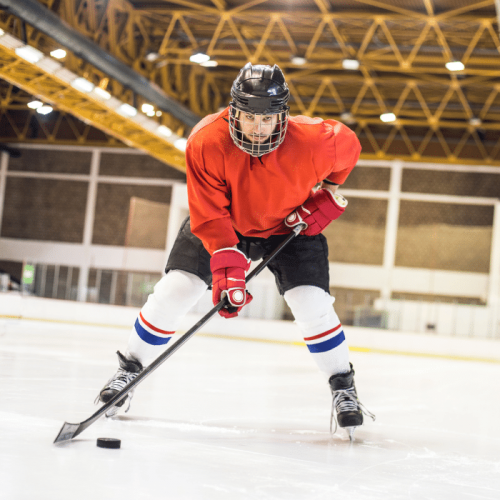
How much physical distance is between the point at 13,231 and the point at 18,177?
1504 millimetres

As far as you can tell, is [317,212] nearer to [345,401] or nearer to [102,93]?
[345,401]

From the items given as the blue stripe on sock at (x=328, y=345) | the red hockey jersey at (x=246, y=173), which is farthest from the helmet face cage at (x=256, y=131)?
the blue stripe on sock at (x=328, y=345)

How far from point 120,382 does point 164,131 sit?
10.1 m

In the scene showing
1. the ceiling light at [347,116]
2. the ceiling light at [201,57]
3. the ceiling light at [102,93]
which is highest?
the ceiling light at [347,116]

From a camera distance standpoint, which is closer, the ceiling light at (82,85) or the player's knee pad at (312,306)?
the player's knee pad at (312,306)

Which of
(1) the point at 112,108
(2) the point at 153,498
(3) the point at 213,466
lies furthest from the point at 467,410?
(1) the point at 112,108

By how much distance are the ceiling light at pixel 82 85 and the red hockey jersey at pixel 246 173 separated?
7.30m

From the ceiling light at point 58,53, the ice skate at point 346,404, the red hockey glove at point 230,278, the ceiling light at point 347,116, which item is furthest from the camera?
the ceiling light at point 347,116

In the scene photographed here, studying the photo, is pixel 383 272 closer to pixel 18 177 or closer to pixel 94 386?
pixel 18 177

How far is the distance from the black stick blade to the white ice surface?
3 cm

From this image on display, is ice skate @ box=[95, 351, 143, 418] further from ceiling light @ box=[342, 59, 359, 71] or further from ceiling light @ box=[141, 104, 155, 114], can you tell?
ceiling light @ box=[141, 104, 155, 114]

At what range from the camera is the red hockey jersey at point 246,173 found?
2.39 m

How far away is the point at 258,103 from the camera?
2213mm

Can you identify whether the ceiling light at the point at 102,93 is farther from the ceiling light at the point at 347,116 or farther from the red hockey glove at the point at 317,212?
the red hockey glove at the point at 317,212
